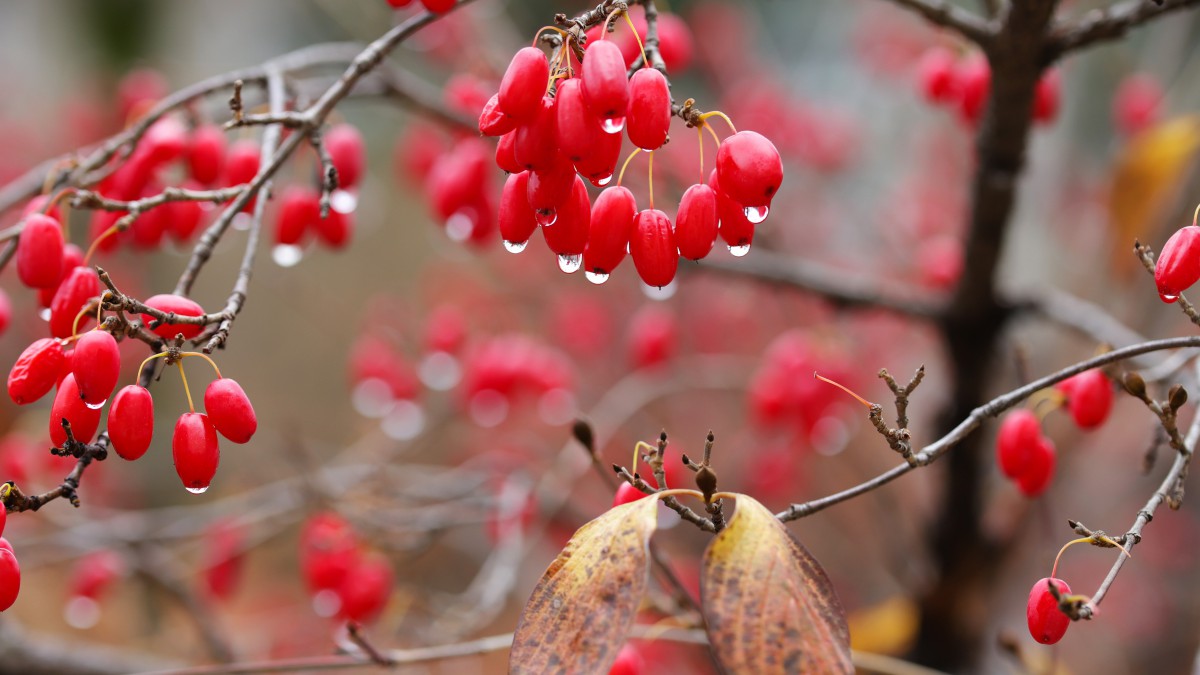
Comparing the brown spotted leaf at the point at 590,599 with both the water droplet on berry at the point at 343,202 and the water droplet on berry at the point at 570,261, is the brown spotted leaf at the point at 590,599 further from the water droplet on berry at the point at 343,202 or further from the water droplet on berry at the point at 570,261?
the water droplet on berry at the point at 343,202

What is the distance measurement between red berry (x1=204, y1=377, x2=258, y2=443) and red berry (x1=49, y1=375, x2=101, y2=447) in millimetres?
86

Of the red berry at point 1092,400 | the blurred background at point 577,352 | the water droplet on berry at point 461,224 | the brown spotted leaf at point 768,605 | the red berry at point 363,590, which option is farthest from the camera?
the blurred background at point 577,352

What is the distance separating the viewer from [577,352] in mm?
2873

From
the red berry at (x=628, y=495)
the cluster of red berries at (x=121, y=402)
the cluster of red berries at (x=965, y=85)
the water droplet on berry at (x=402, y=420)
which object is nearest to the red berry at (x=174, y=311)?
the cluster of red berries at (x=121, y=402)

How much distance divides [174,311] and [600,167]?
0.33 m

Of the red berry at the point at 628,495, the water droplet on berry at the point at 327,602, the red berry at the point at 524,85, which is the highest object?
the red berry at the point at 524,85

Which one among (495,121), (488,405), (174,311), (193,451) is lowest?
(488,405)

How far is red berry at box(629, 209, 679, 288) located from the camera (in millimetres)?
702

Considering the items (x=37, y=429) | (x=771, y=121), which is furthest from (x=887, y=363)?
(x=37, y=429)

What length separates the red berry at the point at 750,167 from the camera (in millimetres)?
663

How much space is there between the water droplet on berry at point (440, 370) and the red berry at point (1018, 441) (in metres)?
1.24

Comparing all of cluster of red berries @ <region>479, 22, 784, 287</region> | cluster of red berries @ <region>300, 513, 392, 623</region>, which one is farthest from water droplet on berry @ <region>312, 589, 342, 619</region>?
cluster of red berries @ <region>479, 22, 784, 287</region>

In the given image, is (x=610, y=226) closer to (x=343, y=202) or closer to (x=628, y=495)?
(x=628, y=495)

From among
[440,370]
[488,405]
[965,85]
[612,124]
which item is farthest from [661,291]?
[440,370]
